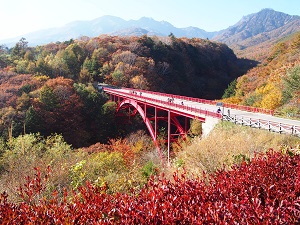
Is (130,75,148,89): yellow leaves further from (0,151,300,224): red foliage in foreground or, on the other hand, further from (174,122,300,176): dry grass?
(0,151,300,224): red foliage in foreground

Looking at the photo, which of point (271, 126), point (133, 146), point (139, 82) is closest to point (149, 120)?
point (133, 146)

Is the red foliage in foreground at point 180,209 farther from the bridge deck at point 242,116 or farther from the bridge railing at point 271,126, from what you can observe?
the bridge deck at point 242,116

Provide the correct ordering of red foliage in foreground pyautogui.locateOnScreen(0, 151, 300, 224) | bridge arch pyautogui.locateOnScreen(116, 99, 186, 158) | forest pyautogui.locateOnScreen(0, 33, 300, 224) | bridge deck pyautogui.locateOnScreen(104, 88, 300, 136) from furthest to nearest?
bridge arch pyautogui.locateOnScreen(116, 99, 186, 158) → bridge deck pyautogui.locateOnScreen(104, 88, 300, 136) → forest pyautogui.locateOnScreen(0, 33, 300, 224) → red foliage in foreground pyautogui.locateOnScreen(0, 151, 300, 224)

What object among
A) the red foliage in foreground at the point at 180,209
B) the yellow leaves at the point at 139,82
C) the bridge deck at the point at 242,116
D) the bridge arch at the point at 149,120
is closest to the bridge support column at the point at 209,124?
the bridge deck at the point at 242,116

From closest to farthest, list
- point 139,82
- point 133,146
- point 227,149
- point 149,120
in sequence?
point 227,149, point 149,120, point 133,146, point 139,82

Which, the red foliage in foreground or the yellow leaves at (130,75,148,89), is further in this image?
the yellow leaves at (130,75,148,89)

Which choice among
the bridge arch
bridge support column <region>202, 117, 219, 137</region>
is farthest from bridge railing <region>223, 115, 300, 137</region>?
the bridge arch

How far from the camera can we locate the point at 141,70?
67750 mm

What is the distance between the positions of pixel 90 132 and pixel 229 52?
329ft

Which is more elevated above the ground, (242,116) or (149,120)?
(242,116)

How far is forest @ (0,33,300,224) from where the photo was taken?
515cm

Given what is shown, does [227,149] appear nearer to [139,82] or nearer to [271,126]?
[271,126]

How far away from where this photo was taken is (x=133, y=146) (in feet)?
129

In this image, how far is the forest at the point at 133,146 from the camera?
515 centimetres
